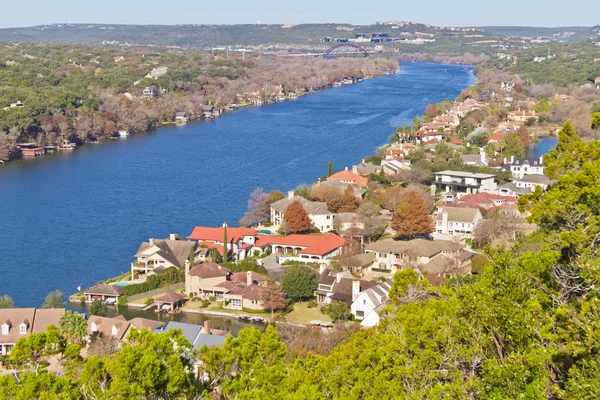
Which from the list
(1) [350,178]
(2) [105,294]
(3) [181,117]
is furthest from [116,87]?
(2) [105,294]

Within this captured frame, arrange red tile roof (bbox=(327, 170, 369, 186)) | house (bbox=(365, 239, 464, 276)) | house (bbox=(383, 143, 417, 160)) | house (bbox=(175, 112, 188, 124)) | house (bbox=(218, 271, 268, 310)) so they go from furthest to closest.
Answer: house (bbox=(175, 112, 188, 124)) → house (bbox=(383, 143, 417, 160)) → red tile roof (bbox=(327, 170, 369, 186)) → house (bbox=(365, 239, 464, 276)) → house (bbox=(218, 271, 268, 310))

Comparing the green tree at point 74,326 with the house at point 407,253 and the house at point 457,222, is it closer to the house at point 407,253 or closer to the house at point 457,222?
the house at point 407,253

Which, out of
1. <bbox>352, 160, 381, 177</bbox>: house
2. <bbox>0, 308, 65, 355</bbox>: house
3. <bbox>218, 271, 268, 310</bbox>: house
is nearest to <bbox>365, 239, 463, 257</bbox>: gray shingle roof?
<bbox>218, 271, 268, 310</bbox>: house

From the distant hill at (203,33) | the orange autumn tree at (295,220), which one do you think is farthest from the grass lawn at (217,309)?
the distant hill at (203,33)

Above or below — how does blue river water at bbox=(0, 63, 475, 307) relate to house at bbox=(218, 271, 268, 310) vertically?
below

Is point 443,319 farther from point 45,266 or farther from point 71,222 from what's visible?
point 71,222

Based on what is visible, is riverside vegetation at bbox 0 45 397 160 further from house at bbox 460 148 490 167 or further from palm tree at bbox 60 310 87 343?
palm tree at bbox 60 310 87 343

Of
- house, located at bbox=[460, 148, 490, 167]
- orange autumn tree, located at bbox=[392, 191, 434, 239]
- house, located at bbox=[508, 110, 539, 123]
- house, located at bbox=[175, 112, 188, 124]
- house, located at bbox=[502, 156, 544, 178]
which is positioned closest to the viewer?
orange autumn tree, located at bbox=[392, 191, 434, 239]
